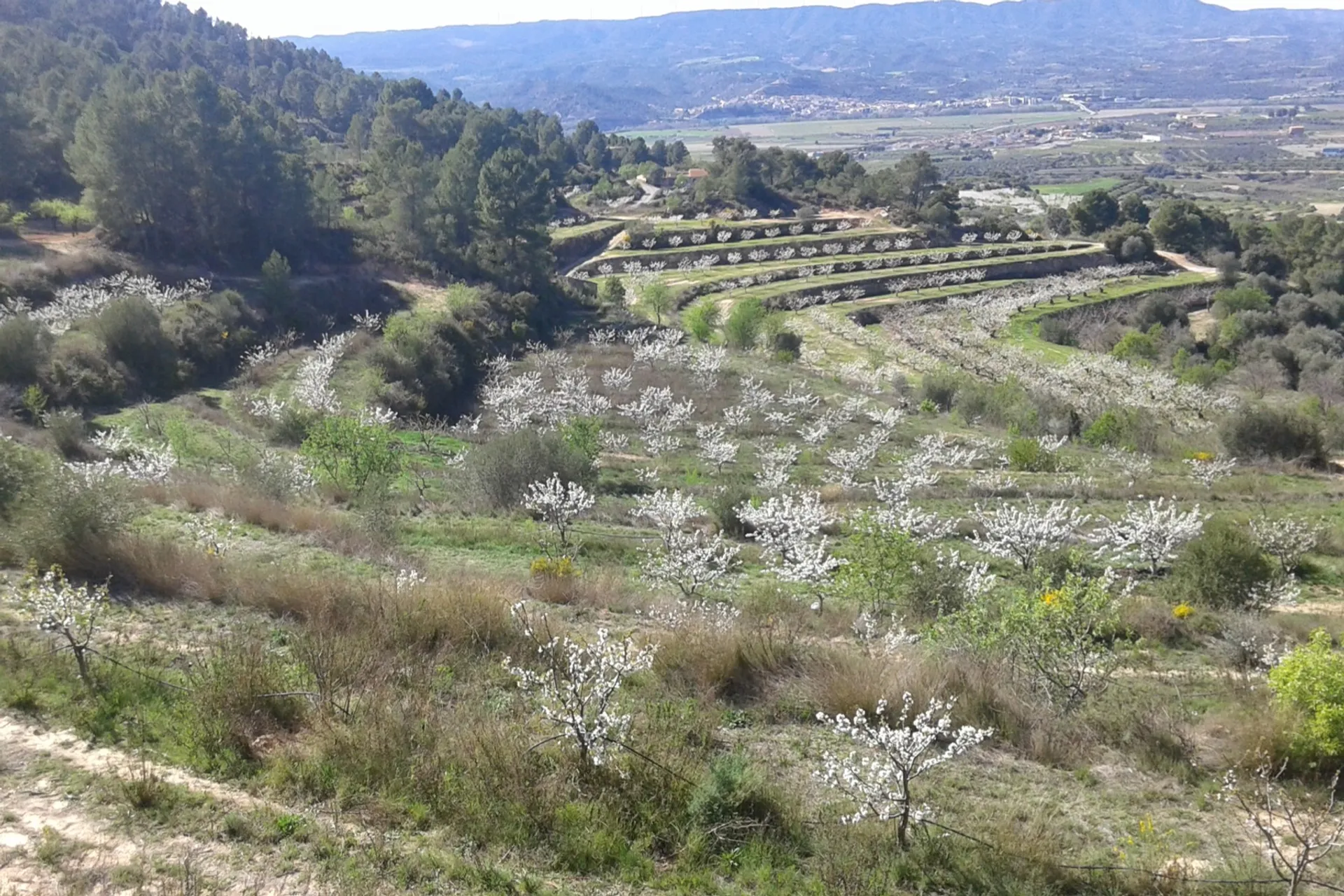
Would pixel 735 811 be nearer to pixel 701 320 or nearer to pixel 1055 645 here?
pixel 1055 645

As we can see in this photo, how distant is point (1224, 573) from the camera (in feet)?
52.5

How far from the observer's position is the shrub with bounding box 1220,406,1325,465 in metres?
29.4

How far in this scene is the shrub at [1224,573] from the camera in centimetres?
1587

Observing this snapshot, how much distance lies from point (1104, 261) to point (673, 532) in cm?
7533

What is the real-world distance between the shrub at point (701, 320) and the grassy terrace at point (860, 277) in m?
3.17

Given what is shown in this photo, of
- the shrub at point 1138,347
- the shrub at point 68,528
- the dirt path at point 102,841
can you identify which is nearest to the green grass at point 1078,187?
the shrub at point 1138,347

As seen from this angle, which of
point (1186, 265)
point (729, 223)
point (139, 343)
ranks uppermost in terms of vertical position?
point (729, 223)

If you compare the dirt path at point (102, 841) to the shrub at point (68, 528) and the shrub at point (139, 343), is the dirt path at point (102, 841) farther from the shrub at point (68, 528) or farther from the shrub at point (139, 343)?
the shrub at point (139, 343)

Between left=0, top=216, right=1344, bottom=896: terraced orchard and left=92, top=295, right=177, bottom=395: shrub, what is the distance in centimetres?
667

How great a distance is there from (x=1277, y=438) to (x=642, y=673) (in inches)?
1148

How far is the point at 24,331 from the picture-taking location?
2914 cm

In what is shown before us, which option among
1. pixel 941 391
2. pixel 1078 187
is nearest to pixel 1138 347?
→ pixel 941 391

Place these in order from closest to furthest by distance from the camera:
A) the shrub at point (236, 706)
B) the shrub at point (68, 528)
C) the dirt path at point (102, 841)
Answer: the dirt path at point (102, 841) < the shrub at point (236, 706) < the shrub at point (68, 528)

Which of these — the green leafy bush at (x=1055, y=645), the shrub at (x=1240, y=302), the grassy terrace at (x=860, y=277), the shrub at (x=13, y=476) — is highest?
the shrub at (x=13, y=476)
